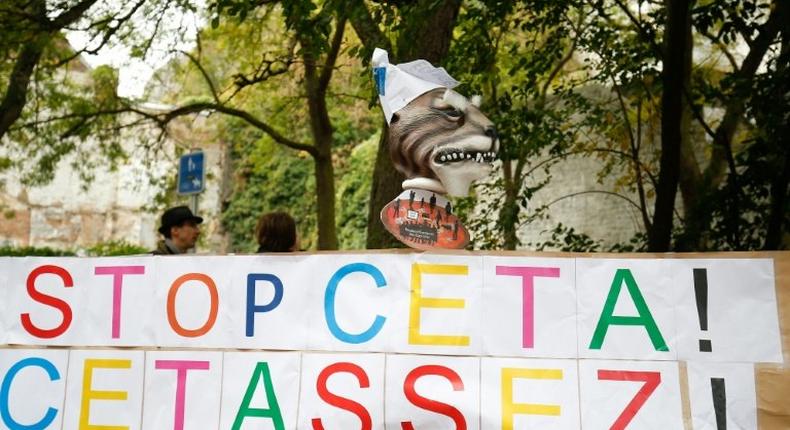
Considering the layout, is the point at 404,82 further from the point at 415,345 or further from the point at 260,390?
the point at 260,390

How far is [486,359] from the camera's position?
2.94 metres

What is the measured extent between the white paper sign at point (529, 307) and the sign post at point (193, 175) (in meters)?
4.88

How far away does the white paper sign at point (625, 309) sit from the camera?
2.89 m

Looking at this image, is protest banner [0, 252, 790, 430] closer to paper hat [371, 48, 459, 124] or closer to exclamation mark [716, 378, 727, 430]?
exclamation mark [716, 378, 727, 430]

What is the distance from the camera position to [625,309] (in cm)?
293

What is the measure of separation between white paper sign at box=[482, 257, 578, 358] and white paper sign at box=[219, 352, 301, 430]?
67 centimetres

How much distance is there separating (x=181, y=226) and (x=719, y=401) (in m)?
3.53

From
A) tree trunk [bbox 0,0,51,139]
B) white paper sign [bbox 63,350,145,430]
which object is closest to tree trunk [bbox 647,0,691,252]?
white paper sign [bbox 63,350,145,430]

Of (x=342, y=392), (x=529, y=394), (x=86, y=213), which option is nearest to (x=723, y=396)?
(x=529, y=394)

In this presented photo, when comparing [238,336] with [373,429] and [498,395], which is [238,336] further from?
[498,395]

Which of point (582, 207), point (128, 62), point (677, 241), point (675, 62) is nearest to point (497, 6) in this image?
point (675, 62)

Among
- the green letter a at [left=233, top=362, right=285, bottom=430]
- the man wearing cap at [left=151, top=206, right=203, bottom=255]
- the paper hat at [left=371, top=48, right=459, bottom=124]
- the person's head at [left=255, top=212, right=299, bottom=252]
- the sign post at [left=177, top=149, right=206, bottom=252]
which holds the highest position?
the sign post at [left=177, top=149, right=206, bottom=252]

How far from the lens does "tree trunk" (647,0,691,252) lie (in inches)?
255

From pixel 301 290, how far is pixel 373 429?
539mm
